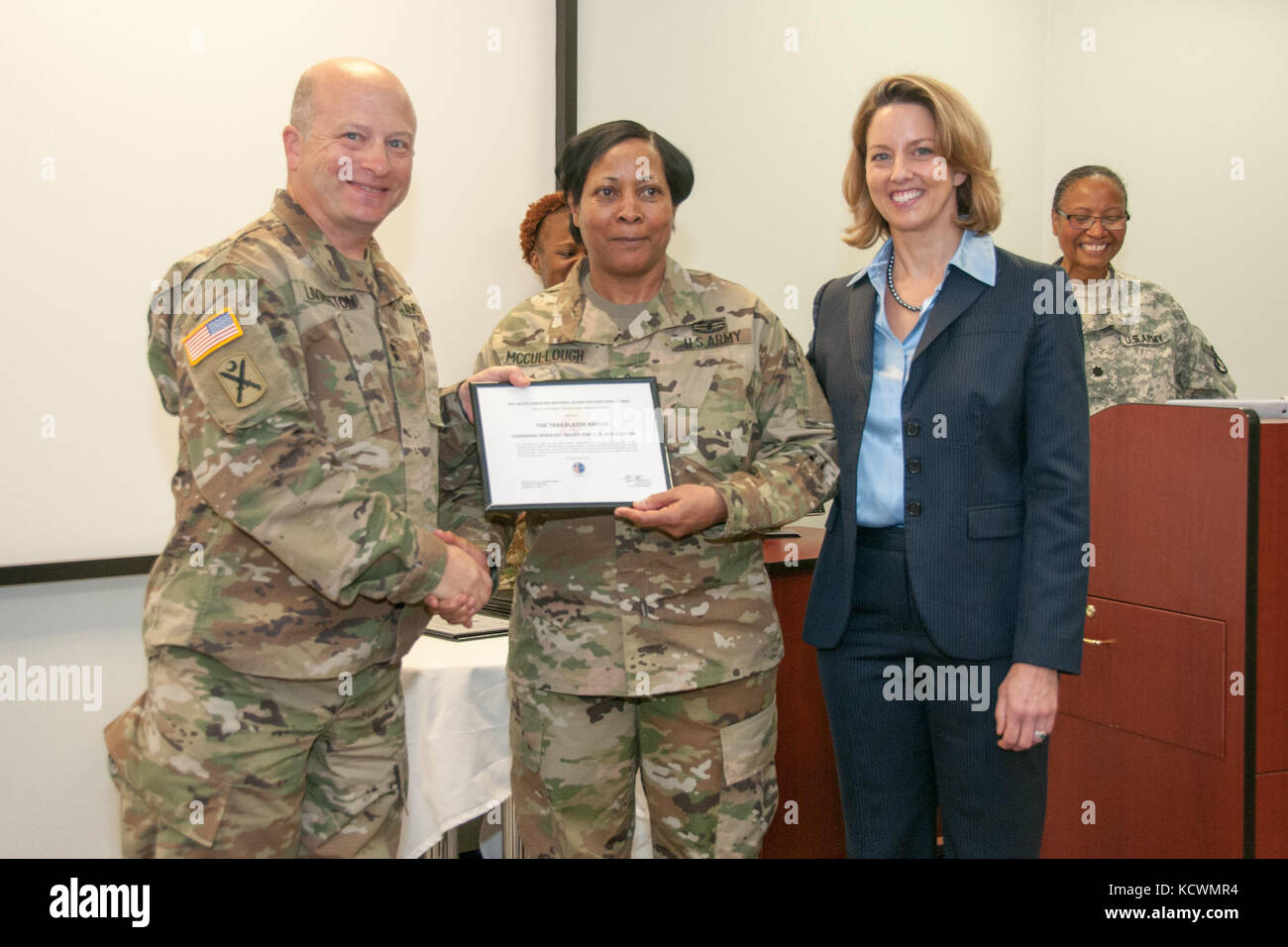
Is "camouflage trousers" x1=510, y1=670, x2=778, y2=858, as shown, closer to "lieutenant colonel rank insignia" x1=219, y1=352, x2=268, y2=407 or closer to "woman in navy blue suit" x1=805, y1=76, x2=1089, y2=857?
"woman in navy blue suit" x1=805, y1=76, x2=1089, y2=857

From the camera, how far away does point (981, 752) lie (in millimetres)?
1873

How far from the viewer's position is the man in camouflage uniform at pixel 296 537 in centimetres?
171

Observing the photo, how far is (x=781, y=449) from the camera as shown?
2119mm

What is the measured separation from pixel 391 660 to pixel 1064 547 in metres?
1.15

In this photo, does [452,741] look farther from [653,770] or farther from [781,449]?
[781,449]

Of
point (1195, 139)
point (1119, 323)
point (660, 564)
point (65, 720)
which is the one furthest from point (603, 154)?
point (1195, 139)

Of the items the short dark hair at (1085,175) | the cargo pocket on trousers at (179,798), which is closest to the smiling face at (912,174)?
the cargo pocket on trousers at (179,798)

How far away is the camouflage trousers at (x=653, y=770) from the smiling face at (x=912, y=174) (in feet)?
2.93

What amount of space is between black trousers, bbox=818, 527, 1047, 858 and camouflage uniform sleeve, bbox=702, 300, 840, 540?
0.49 feet

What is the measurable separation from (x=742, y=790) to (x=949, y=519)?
2.06 feet

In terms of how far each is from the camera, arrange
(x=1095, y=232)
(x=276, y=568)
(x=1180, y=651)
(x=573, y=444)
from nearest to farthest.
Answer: (x=276, y=568), (x=573, y=444), (x=1180, y=651), (x=1095, y=232)

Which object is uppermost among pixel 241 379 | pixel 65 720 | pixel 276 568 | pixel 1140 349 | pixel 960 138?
pixel 960 138
